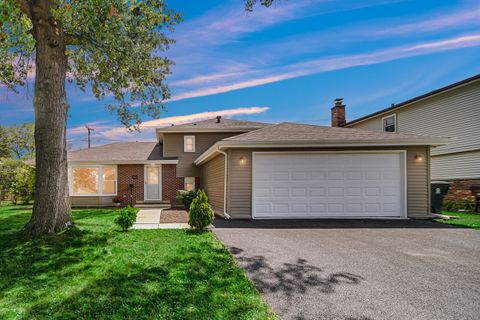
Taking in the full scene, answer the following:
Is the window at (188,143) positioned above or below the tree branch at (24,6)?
below

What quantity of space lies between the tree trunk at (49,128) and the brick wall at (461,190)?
1514 centimetres

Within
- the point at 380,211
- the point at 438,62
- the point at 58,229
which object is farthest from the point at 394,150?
the point at 58,229

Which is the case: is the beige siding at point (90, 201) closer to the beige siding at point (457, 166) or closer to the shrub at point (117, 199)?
the shrub at point (117, 199)

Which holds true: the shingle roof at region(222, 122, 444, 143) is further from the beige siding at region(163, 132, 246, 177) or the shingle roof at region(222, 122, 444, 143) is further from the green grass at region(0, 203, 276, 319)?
the beige siding at region(163, 132, 246, 177)

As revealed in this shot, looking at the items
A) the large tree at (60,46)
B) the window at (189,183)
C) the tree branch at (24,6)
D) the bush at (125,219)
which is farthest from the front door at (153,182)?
the tree branch at (24,6)

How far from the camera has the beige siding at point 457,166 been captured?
12.5m

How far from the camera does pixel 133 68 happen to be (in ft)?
27.0

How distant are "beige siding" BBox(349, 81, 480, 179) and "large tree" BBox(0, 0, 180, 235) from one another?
12918 millimetres

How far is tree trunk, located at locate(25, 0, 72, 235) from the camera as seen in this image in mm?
6059

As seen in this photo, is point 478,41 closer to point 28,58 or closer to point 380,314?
point 380,314

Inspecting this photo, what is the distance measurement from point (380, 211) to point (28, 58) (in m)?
12.3

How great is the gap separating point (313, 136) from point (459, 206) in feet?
27.0

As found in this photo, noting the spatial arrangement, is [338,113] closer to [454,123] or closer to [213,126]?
[454,123]

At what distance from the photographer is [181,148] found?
16.8m
